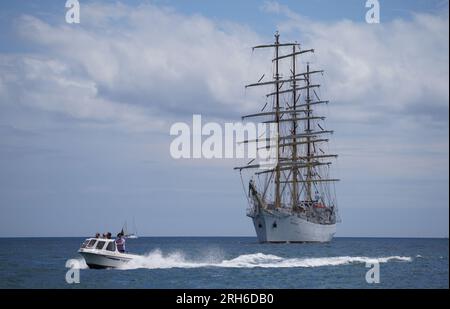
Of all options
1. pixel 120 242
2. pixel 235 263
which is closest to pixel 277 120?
pixel 235 263

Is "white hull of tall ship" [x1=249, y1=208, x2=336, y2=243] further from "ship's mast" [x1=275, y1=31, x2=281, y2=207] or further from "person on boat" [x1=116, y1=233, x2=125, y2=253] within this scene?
"person on boat" [x1=116, y1=233, x2=125, y2=253]

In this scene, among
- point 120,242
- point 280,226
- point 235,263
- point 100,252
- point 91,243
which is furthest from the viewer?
point 280,226

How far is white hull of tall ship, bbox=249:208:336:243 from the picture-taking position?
383ft

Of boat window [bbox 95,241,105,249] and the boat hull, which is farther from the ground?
boat window [bbox 95,241,105,249]

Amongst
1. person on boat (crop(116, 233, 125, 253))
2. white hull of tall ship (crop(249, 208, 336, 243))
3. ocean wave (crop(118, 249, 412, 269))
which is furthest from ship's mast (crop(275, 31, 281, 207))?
person on boat (crop(116, 233, 125, 253))

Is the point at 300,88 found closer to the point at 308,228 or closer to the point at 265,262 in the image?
the point at 308,228

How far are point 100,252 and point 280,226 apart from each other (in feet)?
228

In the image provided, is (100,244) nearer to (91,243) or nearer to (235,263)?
(91,243)

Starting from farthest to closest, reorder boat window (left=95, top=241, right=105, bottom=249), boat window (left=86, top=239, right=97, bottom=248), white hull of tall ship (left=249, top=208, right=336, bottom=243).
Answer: white hull of tall ship (left=249, top=208, right=336, bottom=243), boat window (left=86, top=239, right=97, bottom=248), boat window (left=95, top=241, right=105, bottom=249)

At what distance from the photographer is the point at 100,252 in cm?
4941

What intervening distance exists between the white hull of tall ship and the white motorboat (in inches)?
2654

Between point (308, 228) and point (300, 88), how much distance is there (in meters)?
24.0

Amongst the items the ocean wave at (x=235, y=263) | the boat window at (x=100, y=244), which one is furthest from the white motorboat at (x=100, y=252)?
the ocean wave at (x=235, y=263)

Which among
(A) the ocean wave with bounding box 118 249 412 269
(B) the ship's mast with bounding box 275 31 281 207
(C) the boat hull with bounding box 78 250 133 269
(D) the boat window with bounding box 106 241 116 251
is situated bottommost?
(A) the ocean wave with bounding box 118 249 412 269
